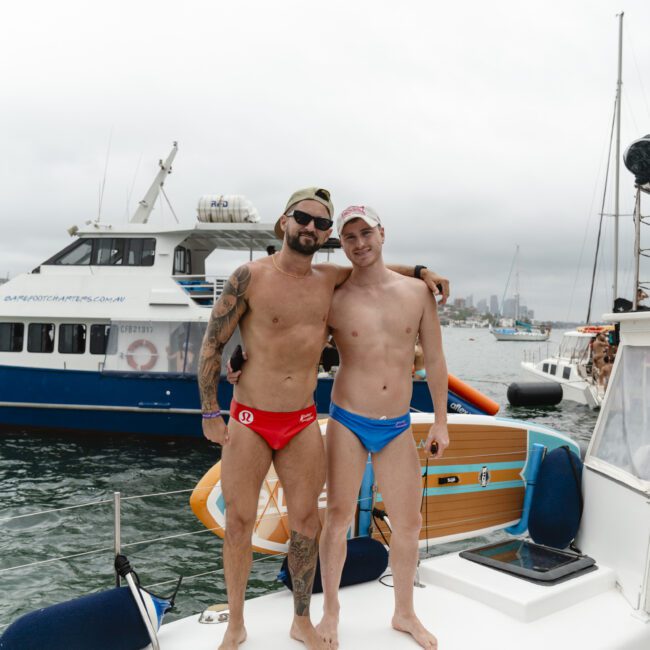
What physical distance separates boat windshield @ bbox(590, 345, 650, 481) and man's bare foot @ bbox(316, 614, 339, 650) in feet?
6.39

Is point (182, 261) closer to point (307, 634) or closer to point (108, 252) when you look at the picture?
point (108, 252)

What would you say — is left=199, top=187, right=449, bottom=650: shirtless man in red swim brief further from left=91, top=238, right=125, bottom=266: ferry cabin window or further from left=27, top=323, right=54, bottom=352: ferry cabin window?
left=27, top=323, right=54, bottom=352: ferry cabin window

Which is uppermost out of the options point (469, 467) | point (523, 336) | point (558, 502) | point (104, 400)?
point (469, 467)

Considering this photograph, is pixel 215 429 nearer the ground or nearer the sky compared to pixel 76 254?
nearer the ground

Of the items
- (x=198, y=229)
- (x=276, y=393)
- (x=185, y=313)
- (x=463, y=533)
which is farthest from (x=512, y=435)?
(x=198, y=229)

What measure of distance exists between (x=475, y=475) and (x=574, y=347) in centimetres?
2380

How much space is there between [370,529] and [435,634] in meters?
0.99

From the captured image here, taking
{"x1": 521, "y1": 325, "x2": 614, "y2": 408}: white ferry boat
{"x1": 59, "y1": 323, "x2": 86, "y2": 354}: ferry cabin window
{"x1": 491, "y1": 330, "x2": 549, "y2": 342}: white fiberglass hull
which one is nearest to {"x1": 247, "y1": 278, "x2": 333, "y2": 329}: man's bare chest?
{"x1": 59, "y1": 323, "x2": 86, "y2": 354}: ferry cabin window

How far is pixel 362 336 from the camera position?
3.03 m

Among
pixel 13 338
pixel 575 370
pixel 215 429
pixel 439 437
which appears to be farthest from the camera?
pixel 575 370

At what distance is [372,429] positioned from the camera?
3002mm

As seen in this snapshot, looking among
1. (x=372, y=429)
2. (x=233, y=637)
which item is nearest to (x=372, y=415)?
(x=372, y=429)

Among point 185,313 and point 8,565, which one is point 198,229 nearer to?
point 185,313

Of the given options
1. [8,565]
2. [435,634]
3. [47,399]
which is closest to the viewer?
[435,634]
